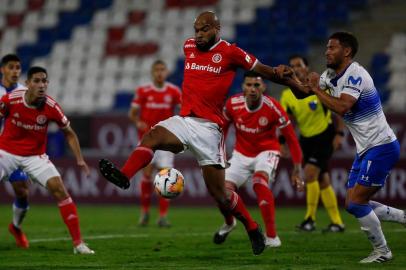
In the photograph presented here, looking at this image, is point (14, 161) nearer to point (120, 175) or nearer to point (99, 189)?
point (120, 175)

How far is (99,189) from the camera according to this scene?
19.3 metres

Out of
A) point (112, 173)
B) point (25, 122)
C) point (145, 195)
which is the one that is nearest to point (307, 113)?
point (145, 195)

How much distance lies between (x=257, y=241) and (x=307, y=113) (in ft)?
14.0

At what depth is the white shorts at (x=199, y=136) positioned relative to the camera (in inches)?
337

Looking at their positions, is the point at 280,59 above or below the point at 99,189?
above

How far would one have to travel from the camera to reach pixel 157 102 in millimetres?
14789

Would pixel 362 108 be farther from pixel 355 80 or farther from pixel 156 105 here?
pixel 156 105

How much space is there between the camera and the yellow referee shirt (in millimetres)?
12930

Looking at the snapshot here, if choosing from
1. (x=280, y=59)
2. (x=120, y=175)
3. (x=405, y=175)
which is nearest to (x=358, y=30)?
(x=280, y=59)

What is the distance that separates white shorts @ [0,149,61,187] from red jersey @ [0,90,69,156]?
6 centimetres

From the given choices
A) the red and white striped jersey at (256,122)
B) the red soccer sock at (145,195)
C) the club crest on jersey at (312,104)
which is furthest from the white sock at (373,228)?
the red soccer sock at (145,195)

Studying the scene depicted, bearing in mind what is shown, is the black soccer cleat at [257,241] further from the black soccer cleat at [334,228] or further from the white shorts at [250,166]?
the black soccer cleat at [334,228]

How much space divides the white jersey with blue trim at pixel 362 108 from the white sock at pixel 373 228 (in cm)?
69

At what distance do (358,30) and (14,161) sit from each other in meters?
13.5
